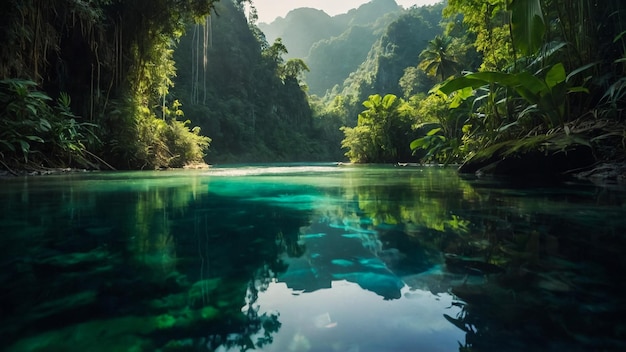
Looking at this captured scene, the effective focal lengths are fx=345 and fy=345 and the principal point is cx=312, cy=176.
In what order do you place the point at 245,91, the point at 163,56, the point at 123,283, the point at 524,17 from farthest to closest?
the point at 245,91 < the point at 163,56 < the point at 524,17 < the point at 123,283

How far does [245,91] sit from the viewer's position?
43.5m

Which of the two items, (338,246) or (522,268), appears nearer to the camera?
(522,268)

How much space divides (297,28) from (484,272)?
484ft

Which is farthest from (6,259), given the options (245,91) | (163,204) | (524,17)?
(245,91)

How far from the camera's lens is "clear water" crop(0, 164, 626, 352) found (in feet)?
2.58

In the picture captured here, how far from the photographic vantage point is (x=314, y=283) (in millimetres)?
1171

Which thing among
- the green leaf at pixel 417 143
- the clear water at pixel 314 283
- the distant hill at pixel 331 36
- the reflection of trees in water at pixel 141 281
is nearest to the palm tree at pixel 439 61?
the green leaf at pixel 417 143

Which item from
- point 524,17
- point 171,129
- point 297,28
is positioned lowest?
point 171,129

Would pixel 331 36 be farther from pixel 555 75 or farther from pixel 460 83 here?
pixel 460 83

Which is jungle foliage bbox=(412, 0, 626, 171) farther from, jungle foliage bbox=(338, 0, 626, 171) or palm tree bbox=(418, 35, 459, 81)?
palm tree bbox=(418, 35, 459, 81)

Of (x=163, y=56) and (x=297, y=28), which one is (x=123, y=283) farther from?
(x=297, y=28)

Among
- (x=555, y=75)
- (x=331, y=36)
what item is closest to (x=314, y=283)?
(x=555, y=75)

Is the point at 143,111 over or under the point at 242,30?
under

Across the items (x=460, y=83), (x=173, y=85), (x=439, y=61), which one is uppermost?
(x=439, y=61)
